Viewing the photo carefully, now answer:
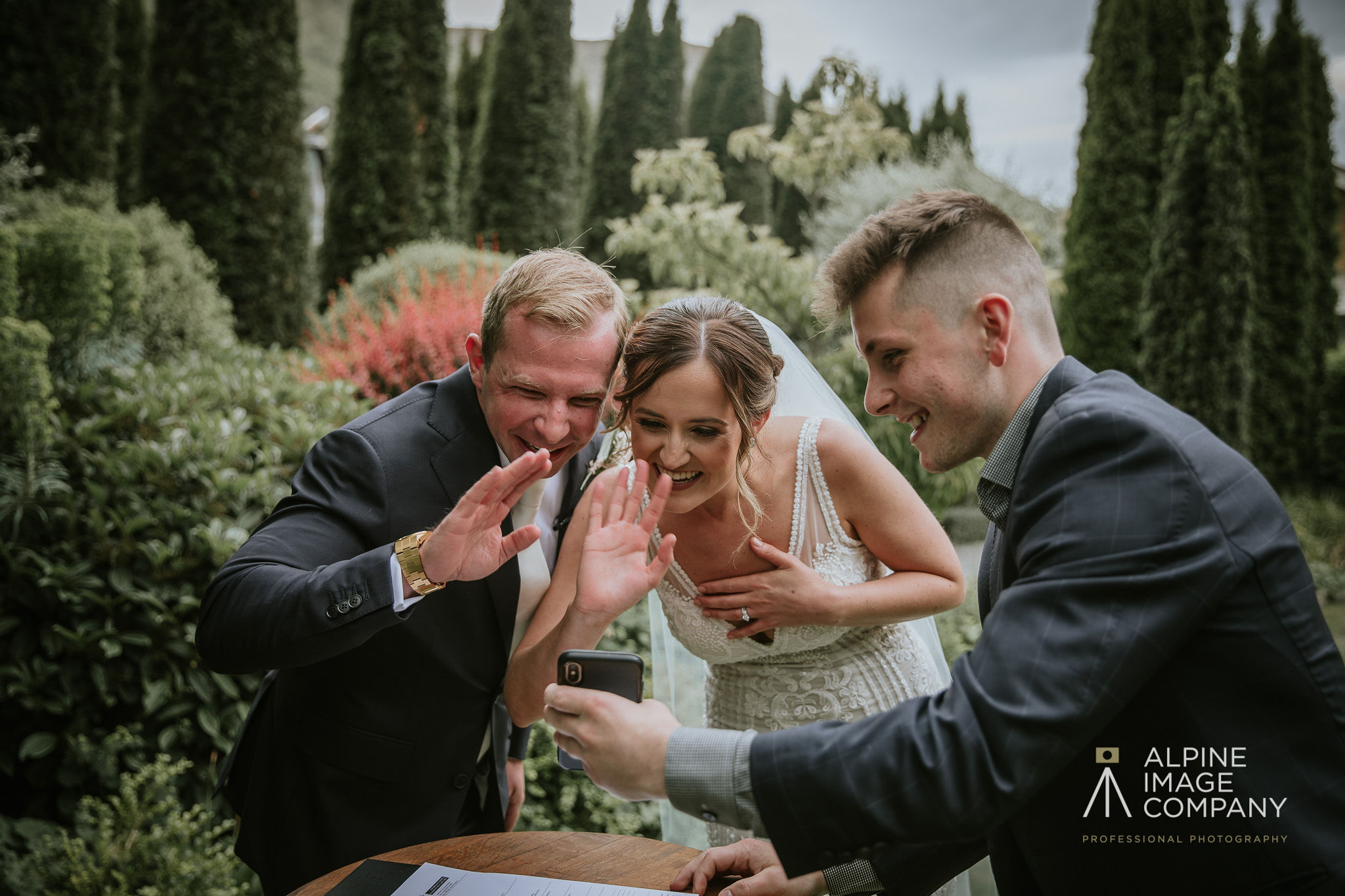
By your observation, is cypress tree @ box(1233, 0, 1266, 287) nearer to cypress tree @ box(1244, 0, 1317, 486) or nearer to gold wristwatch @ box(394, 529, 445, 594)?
cypress tree @ box(1244, 0, 1317, 486)

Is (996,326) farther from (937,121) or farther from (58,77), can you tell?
(937,121)

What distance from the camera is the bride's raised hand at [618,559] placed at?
6.04 feet

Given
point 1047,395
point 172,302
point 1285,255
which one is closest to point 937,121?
point 1285,255

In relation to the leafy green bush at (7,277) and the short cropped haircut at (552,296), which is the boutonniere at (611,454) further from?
the leafy green bush at (7,277)

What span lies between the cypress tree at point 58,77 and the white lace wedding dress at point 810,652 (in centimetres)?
729

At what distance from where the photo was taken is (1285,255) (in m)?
12.1

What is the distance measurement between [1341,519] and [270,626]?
12165 mm

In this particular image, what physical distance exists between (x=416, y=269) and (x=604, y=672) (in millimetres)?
7465

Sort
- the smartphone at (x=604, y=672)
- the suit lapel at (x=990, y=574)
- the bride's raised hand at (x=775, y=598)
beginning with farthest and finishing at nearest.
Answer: the bride's raised hand at (x=775, y=598) → the suit lapel at (x=990, y=574) → the smartphone at (x=604, y=672)

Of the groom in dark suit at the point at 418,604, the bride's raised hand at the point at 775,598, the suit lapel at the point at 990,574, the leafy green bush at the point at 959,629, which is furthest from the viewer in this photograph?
the leafy green bush at the point at 959,629

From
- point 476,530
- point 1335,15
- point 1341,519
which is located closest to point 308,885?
point 476,530

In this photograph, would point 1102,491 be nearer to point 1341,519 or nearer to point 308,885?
point 308,885

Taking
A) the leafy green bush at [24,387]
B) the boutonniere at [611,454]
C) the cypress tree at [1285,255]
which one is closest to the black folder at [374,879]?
the boutonniere at [611,454]

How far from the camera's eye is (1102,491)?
123 centimetres
